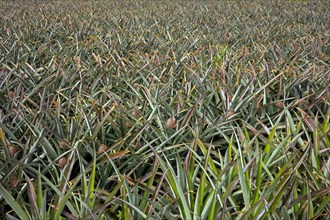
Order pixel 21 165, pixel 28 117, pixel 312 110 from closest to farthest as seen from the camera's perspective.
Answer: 1. pixel 21 165
2. pixel 28 117
3. pixel 312 110

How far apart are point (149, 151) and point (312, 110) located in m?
1.07

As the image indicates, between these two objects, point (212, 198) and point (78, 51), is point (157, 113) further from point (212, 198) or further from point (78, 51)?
point (78, 51)

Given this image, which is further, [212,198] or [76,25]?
[76,25]

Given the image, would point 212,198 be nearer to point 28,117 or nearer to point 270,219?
point 270,219

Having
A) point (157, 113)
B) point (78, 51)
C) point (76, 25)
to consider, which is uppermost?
point (157, 113)

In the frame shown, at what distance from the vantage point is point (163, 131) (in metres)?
1.98

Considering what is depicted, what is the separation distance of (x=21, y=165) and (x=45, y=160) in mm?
244

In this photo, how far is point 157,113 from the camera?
2.12 meters

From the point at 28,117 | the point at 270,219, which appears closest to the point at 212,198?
the point at 270,219

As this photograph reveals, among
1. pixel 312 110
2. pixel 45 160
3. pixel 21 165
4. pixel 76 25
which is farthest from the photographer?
pixel 76 25

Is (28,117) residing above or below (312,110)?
above

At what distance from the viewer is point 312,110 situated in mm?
2385

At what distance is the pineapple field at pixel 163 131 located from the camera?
1419 mm

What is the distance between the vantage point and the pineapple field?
1.42 metres
